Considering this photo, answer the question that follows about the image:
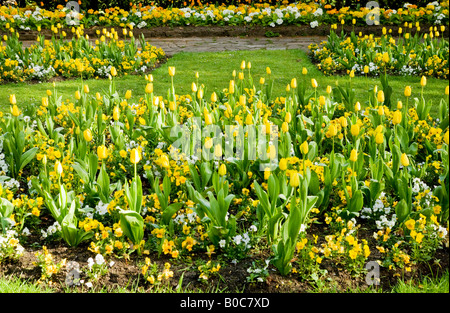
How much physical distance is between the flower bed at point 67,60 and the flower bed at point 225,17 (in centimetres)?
245

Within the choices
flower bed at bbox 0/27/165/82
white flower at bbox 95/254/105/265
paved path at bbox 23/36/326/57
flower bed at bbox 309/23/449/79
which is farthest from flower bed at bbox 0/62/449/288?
paved path at bbox 23/36/326/57

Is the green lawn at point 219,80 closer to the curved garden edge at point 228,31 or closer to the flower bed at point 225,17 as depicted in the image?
the curved garden edge at point 228,31

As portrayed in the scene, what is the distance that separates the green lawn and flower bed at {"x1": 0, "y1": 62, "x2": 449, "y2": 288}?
1.77m

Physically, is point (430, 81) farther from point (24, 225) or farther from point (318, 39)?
point (24, 225)

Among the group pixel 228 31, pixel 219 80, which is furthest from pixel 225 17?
pixel 219 80

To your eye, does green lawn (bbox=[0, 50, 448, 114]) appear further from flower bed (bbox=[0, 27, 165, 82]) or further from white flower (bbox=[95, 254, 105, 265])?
white flower (bbox=[95, 254, 105, 265])

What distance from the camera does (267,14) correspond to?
923cm

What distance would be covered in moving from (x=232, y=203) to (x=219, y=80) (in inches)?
127

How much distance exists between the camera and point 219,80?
5949 mm

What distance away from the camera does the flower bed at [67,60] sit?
6.13m

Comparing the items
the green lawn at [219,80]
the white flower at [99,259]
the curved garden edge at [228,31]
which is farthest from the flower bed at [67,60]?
the white flower at [99,259]

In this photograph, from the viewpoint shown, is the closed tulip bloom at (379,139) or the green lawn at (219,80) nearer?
the closed tulip bloom at (379,139)
